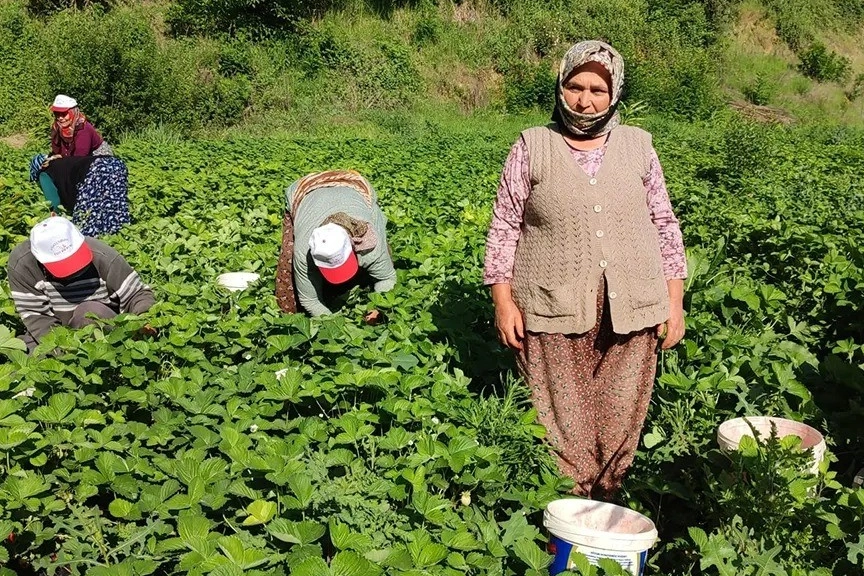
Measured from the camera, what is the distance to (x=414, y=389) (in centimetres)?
320

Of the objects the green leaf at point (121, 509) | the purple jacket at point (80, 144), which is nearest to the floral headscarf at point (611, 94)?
the green leaf at point (121, 509)

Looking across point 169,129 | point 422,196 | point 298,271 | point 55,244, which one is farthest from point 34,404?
point 169,129

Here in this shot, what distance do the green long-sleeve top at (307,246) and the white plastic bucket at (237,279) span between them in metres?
0.62

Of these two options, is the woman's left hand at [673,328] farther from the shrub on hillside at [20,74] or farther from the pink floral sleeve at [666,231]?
the shrub on hillside at [20,74]

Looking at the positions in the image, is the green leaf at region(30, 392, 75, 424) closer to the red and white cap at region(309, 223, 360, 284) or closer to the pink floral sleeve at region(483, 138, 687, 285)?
the red and white cap at region(309, 223, 360, 284)

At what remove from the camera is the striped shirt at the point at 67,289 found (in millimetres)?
4047

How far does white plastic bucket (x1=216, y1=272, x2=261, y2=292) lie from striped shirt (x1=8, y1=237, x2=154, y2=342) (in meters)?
0.51

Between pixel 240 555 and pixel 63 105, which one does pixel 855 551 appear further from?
pixel 63 105

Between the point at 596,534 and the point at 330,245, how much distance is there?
6.33 ft

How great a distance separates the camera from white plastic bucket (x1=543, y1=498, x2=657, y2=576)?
2.29 m

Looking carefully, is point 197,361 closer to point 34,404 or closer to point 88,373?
point 88,373

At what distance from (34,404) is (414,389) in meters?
1.41

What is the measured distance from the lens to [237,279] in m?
4.74

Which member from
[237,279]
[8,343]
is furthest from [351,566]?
[237,279]
